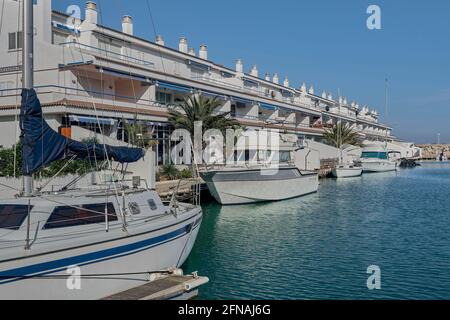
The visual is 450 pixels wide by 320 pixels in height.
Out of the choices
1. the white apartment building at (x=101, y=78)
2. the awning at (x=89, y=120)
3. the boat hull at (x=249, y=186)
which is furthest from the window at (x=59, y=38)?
the boat hull at (x=249, y=186)

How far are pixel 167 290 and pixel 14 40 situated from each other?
30345mm

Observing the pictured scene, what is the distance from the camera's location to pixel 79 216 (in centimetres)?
1109

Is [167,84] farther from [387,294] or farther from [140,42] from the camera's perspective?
[387,294]

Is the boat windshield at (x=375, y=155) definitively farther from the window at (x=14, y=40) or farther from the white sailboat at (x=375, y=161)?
the window at (x=14, y=40)

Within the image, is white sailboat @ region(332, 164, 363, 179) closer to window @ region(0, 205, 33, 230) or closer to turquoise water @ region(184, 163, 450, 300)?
turquoise water @ region(184, 163, 450, 300)

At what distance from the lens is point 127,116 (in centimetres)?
3422

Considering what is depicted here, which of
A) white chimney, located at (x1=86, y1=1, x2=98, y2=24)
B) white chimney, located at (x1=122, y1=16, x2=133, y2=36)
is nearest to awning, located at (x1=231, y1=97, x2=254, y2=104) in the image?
white chimney, located at (x1=122, y1=16, x2=133, y2=36)

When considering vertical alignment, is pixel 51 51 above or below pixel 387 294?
above

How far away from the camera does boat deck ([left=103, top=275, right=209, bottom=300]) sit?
34.0 feet

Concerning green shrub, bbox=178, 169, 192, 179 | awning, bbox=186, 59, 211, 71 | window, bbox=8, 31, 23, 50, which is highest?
awning, bbox=186, 59, 211, 71

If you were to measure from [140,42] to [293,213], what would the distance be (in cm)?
2689

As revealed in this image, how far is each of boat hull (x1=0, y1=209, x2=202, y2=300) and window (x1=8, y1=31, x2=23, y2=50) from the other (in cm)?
2712

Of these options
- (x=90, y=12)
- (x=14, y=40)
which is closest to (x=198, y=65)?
(x=90, y=12)
